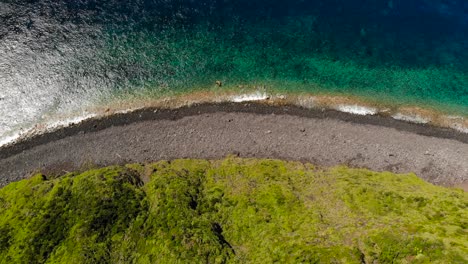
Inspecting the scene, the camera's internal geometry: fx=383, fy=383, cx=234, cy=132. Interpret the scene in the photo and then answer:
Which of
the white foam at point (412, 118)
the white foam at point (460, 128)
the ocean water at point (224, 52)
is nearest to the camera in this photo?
the ocean water at point (224, 52)

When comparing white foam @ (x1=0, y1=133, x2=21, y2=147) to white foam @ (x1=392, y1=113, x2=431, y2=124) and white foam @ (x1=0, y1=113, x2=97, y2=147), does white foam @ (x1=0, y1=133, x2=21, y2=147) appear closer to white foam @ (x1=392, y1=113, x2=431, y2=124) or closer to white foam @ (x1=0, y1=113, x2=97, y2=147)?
white foam @ (x1=0, y1=113, x2=97, y2=147)

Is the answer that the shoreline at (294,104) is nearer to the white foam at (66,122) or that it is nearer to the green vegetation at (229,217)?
the white foam at (66,122)

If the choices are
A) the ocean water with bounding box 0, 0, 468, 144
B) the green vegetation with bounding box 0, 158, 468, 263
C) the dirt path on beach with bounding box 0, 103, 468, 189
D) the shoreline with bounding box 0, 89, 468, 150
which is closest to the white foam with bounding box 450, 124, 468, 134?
the shoreline with bounding box 0, 89, 468, 150

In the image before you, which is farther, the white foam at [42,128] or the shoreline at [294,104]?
the shoreline at [294,104]

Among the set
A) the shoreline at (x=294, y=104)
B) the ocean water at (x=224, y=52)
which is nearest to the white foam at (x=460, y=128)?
the shoreline at (x=294, y=104)

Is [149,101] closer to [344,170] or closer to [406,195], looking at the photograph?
[344,170]
